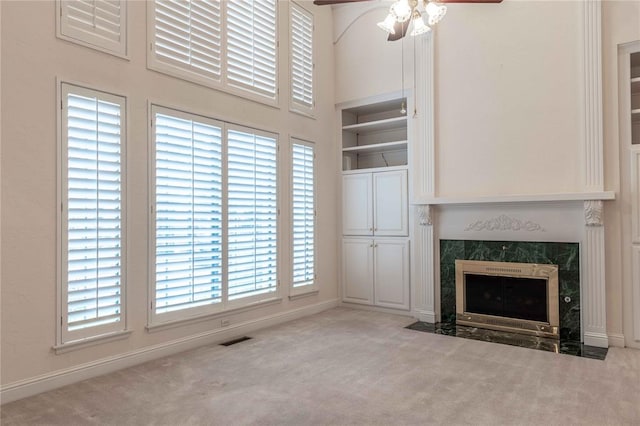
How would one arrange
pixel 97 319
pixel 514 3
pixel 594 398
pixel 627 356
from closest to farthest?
pixel 594 398
pixel 97 319
pixel 627 356
pixel 514 3

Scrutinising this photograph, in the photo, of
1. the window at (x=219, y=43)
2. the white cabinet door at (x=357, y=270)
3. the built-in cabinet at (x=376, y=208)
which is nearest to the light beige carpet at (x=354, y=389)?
the built-in cabinet at (x=376, y=208)

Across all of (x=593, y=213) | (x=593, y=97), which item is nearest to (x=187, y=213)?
(x=593, y=213)

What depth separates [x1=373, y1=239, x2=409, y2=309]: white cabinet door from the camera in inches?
211

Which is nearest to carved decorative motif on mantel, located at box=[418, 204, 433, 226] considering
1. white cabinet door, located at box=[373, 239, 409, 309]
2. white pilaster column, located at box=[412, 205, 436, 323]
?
white pilaster column, located at box=[412, 205, 436, 323]

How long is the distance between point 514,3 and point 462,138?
5.11 ft

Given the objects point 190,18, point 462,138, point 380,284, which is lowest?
point 380,284

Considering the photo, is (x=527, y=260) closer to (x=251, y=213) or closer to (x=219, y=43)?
(x=251, y=213)

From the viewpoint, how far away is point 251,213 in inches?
181

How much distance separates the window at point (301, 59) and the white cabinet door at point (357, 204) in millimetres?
1165

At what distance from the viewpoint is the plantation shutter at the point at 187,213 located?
3.75 metres

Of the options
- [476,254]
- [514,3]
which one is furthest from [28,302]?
[514,3]

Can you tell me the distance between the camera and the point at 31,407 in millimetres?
2746

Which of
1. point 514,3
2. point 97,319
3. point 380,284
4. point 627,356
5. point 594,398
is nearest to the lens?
point 594,398

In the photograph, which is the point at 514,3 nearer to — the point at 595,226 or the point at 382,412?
the point at 595,226
